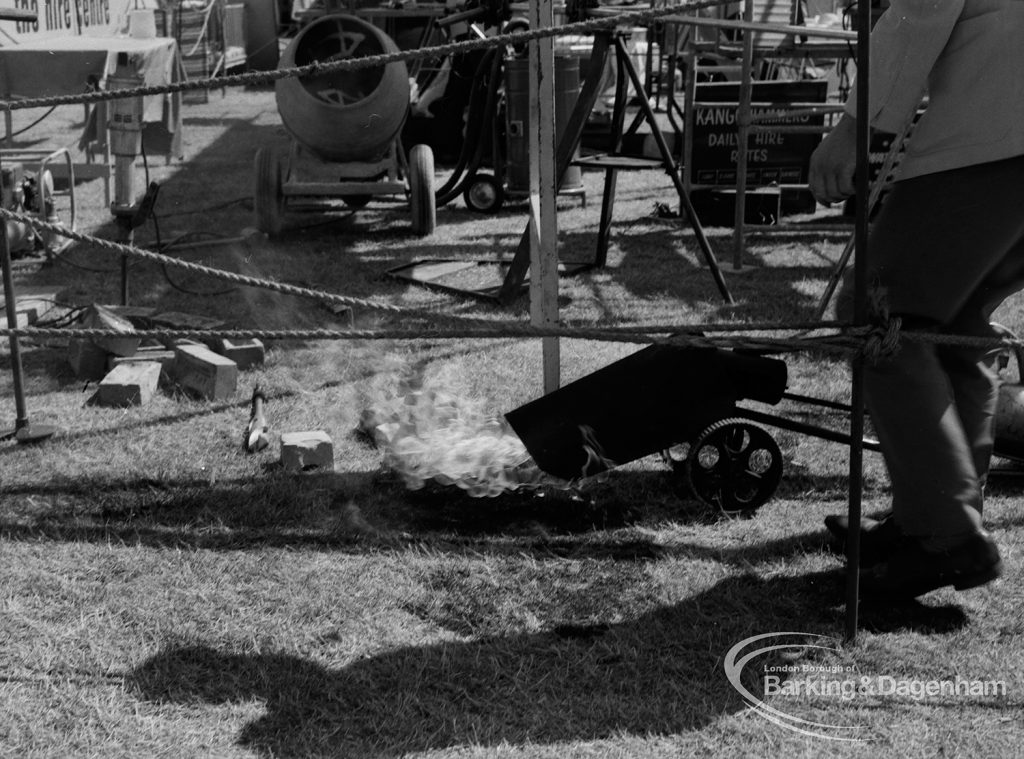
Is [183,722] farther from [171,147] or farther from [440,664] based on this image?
[171,147]

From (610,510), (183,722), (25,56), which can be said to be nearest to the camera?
(183,722)

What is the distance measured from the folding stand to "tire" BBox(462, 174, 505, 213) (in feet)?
6.55

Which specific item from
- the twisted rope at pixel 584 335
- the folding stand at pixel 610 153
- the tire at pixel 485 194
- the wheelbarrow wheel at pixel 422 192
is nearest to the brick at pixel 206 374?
the folding stand at pixel 610 153

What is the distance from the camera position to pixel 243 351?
481 cm

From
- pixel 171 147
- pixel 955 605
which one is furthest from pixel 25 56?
pixel 955 605

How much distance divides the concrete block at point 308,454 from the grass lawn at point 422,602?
0.05 meters

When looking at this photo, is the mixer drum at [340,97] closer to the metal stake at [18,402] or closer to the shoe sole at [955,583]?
the metal stake at [18,402]

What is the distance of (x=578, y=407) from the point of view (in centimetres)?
326

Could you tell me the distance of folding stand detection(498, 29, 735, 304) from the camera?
509 centimetres

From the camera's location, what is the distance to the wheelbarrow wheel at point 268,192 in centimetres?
763

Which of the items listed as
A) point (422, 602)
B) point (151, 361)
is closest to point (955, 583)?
point (422, 602)

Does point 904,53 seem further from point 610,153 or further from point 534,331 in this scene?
point 610,153

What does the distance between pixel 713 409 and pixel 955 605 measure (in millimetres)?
832

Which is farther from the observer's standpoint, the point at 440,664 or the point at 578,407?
the point at 578,407
